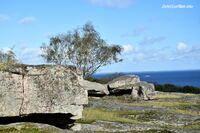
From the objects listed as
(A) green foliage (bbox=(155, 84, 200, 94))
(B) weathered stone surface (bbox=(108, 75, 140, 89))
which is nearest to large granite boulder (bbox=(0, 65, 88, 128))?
(B) weathered stone surface (bbox=(108, 75, 140, 89))

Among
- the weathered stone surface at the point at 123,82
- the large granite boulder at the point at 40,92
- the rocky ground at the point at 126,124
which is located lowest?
the rocky ground at the point at 126,124

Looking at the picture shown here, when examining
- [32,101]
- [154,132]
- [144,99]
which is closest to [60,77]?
[32,101]

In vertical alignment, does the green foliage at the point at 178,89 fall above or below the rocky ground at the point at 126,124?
above

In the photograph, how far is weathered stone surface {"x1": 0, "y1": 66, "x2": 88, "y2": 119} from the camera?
1516cm

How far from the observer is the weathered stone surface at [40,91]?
15156 mm

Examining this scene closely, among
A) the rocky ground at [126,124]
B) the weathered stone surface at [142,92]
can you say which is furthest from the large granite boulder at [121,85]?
the rocky ground at [126,124]

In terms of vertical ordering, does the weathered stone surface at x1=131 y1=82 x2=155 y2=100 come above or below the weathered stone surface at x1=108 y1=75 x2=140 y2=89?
below

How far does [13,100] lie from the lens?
15.2 m

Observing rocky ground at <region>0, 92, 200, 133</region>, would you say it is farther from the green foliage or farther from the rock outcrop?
the green foliage

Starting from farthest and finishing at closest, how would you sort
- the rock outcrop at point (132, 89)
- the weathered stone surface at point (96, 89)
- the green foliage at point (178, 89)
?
the green foliage at point (178, 89), the rock outcrop at point (132, 89), the weathered stone surface at point (96, 89)

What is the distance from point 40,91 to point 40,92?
0.05 metres

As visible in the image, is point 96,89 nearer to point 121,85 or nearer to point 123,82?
point 121,85

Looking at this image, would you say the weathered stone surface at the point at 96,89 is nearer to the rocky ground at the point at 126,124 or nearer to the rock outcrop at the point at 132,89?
the rock outcrop at the point at 132,89

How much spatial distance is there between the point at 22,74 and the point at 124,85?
33.5 metres
